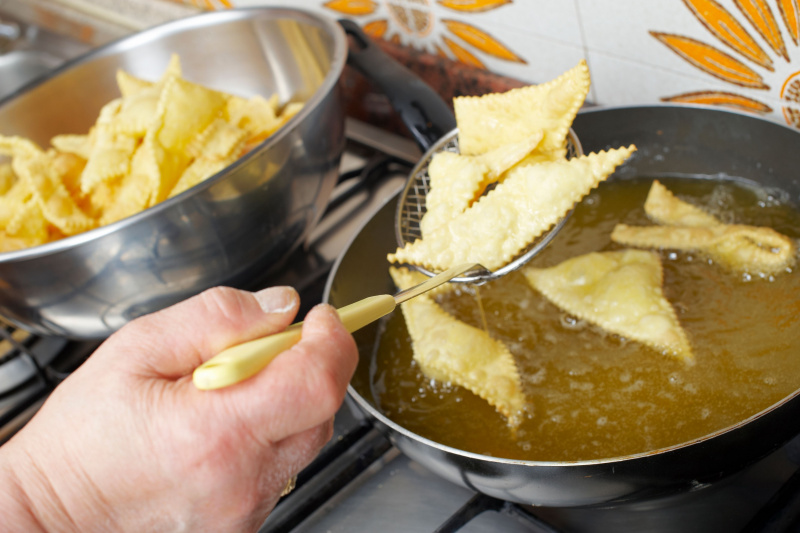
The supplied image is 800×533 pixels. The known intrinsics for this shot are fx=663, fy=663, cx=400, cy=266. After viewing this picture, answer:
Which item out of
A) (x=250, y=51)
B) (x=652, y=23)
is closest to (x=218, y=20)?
(x=250, y=51)

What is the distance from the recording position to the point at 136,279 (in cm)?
80

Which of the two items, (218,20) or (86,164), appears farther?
(218,20)

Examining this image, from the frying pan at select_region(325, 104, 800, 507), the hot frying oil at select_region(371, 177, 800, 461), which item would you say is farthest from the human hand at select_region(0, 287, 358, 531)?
the hot frying oil at select_region(371, 177, 800, 461)

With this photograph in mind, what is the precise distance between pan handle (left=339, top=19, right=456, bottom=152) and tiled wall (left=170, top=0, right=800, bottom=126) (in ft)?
0.54

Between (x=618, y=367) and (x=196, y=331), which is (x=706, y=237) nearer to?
(x=618, y=367)

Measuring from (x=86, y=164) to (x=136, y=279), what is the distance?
0.32 meters

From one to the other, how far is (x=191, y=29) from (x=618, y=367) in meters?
0.92

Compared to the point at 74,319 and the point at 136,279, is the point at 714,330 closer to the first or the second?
the point at 136,279

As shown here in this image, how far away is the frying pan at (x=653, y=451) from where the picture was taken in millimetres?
522

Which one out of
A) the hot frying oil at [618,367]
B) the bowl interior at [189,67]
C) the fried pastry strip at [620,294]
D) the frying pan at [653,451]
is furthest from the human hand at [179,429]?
the bowl interior at [189,67]

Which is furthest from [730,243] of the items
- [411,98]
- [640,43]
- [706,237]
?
[411,98]

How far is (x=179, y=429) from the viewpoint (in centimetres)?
43

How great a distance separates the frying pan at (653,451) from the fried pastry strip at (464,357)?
2.8 inches

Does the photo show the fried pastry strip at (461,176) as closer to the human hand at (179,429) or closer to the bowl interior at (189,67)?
the human hand at (179,429)
